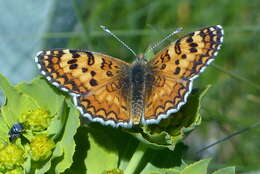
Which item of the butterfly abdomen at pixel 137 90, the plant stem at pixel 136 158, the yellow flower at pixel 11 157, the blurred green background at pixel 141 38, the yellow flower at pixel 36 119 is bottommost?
the blurred green background at pixel 141 38

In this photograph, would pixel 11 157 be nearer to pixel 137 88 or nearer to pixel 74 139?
pixel 74 139

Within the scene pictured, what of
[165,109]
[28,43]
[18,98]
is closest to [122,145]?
[165,109]

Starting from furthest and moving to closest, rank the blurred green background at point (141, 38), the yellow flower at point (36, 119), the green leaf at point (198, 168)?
1. the blurred green background at point (141, 38)
2. the yellow flower at point (36, 119)
3. the green leaf at point (198, 168)

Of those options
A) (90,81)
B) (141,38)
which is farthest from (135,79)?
(141,38)

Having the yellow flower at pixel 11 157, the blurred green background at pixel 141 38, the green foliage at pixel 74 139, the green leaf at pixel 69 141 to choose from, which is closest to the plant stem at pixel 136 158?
the green foliage at pixel 74 139

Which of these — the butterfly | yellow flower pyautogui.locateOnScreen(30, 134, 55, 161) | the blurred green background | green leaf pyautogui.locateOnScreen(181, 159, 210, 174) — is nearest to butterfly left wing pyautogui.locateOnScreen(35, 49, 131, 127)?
the butterfly

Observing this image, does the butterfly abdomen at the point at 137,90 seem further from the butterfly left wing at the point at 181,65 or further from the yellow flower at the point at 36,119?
the yellow flower at the point at 36,119

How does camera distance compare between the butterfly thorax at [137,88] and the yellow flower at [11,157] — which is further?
the butterfly thorax at [137,88]

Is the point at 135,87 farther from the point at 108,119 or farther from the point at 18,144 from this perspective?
the point at 18,144
